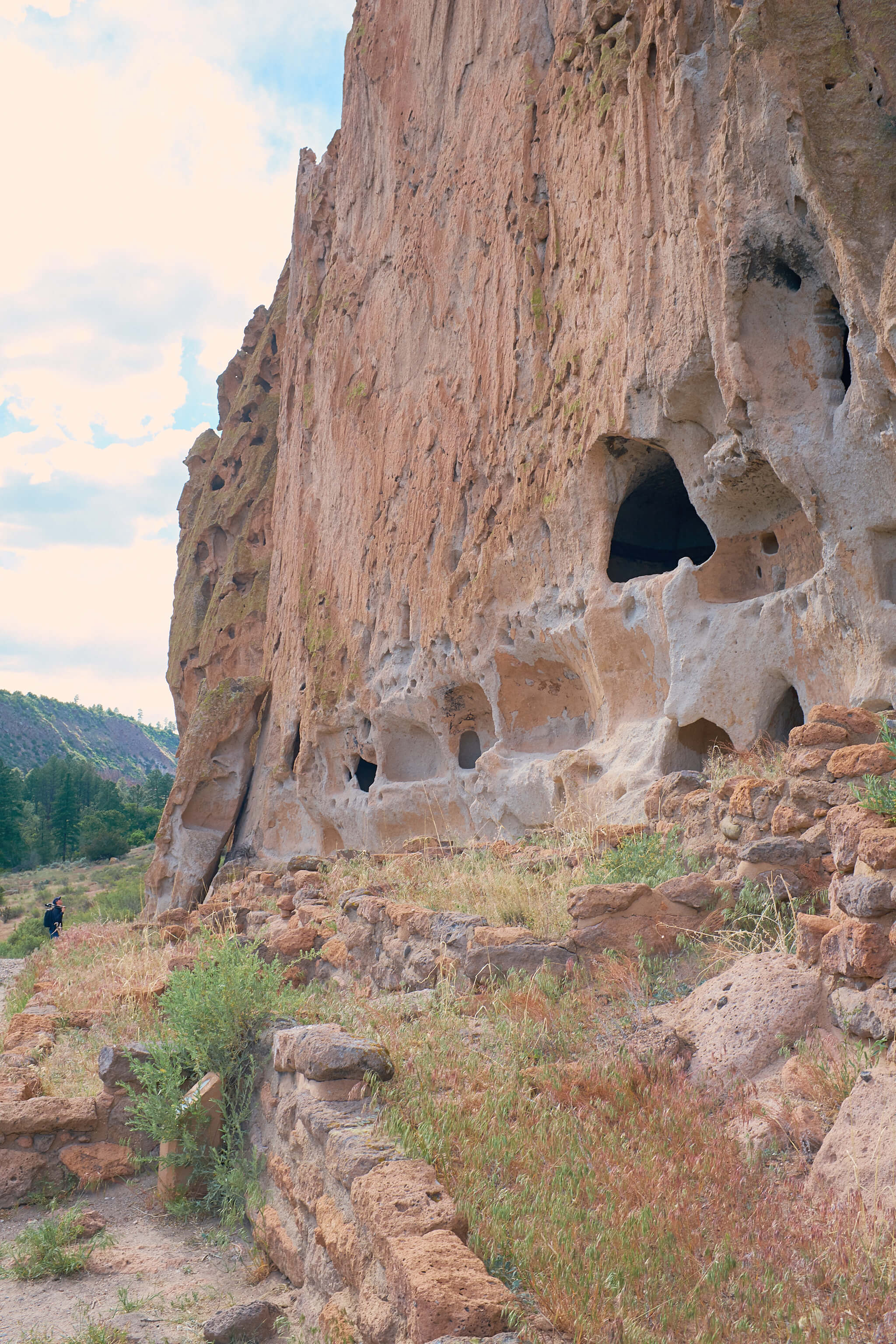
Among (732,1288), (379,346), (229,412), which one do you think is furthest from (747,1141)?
(229,412)

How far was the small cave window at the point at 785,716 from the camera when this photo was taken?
9.07 meters

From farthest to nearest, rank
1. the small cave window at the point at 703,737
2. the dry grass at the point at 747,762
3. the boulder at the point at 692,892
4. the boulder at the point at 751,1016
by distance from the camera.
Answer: the small cave window at the point at 703,737 → the dry grass at the point at 747,762 → the boulder at the point at 692,892 → the boulder at the point at 751,1016

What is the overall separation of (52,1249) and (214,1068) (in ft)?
3.17

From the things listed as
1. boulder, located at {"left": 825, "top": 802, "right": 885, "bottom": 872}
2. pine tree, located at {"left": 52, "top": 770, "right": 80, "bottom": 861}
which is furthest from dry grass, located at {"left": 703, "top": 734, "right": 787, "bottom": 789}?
pine tree, located at {"left": 52, "top": 770, "right": 80, "bottom": 861}

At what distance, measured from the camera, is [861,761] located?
429 centimetres

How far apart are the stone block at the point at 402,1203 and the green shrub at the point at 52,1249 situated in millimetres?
1429

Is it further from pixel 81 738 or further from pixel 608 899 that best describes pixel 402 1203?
pixel 81 738

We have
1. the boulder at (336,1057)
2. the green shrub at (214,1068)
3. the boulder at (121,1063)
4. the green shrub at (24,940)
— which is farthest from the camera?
the green shrub at (24,940)

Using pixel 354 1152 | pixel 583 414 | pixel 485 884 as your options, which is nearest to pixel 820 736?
pixel 485 884

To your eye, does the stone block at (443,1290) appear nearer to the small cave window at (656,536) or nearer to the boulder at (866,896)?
the boulder at (866,896)

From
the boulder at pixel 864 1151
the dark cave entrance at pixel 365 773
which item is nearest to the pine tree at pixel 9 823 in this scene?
the dark cave entrance at pixel 365 773

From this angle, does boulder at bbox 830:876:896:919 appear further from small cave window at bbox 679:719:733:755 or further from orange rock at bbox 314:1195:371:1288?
small cave window at bbox 679:719:733:755

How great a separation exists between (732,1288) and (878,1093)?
775 millimetres

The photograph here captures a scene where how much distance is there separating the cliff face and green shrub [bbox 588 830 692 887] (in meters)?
2.61
